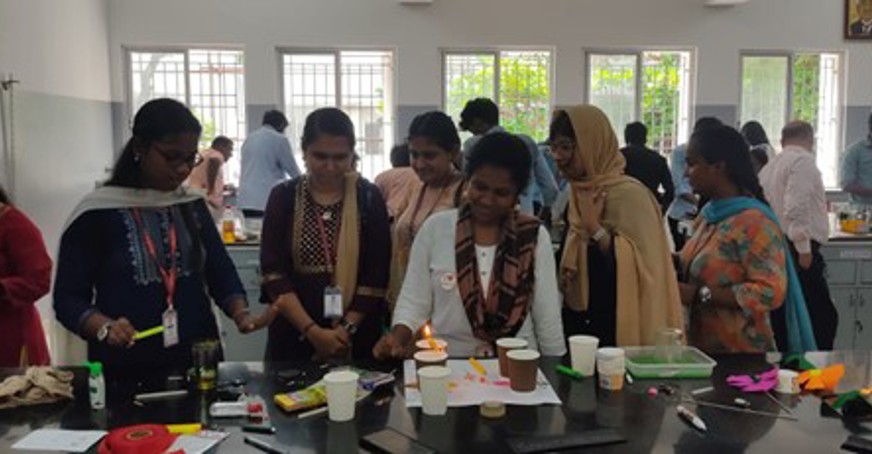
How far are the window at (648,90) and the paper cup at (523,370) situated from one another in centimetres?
686

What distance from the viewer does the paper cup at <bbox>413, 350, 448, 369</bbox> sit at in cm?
169

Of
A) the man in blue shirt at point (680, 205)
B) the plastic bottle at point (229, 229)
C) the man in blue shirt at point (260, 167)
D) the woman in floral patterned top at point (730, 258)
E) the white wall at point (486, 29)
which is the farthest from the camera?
the white wall at point (486, 29)

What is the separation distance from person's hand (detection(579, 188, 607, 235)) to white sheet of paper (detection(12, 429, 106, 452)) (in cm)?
146

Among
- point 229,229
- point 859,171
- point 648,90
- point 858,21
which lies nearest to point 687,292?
point 229,229

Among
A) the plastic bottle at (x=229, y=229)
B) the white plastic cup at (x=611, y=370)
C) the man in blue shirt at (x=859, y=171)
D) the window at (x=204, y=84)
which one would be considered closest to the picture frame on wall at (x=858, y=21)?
the man in blue shirt at (x=859, y=171)

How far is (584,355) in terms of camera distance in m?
1.80

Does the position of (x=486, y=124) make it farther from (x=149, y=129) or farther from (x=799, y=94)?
(x=799, y=94)

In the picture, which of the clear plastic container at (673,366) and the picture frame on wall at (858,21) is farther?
the picture frame on wall at (858,21)

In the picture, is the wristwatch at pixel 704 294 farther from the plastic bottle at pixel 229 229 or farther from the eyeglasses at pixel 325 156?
the plastic bottle at pixel 229 229

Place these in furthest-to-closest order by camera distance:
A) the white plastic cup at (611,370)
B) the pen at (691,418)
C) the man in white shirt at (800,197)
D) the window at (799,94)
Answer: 1. the window at (799,94)
2. the man in white shirt at (800,197)
3. the white plastic cup at (611,370)
4. the pen at (691,418)

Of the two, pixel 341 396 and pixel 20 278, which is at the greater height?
pixel 20 278

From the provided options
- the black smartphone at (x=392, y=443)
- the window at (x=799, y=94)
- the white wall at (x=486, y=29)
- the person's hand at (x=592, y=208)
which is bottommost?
the black smartphone at (x=392, y=443)

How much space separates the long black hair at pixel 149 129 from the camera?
6.36 ft

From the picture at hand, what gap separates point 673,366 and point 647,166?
14.1 ft
